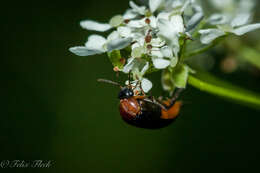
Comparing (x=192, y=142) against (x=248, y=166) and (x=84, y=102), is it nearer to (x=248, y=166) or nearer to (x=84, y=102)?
(x=248, y=166)

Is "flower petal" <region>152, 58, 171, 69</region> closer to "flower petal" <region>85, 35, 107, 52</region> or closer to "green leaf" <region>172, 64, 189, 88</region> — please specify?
"green leaf" <region>172, 64, 189, 88</region>

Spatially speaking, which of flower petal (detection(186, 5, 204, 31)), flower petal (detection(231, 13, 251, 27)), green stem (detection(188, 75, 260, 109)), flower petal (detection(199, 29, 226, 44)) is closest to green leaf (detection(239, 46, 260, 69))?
green stem (detection(188, 75, 260, 109))

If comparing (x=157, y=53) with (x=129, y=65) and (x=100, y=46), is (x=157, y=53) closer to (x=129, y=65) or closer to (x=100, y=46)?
(x=129, y=65)

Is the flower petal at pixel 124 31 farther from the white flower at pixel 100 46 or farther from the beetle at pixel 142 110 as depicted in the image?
the beetle at pixel 142 110

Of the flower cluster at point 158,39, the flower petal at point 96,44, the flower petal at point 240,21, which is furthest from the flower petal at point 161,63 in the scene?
the flower petal at point 240,21

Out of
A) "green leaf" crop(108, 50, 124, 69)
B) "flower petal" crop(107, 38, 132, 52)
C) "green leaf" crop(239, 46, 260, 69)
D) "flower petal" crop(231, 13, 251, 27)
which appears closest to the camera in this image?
"flower petal" crop(107, 38, 132, 52)

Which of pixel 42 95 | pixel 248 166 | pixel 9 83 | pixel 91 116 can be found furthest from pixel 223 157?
pixel 9 83

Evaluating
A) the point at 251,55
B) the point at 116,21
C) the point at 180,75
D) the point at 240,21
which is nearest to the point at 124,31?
the point at 116,21
